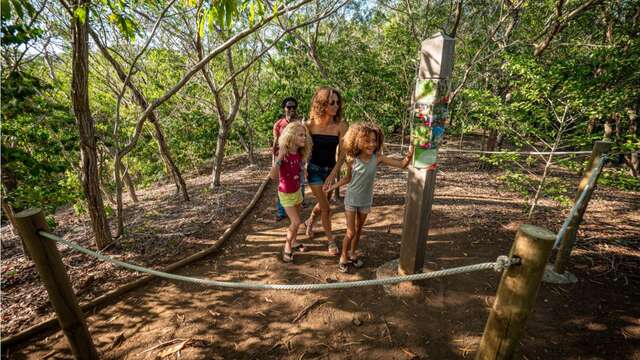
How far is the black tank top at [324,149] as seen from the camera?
3.70 meters

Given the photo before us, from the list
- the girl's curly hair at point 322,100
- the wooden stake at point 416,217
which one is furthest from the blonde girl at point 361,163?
the girl's curly hair at point 322,100

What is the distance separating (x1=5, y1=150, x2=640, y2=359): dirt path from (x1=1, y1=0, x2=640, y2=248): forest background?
1.31m

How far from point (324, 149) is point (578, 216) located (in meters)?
2.97

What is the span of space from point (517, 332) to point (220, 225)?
461 cm

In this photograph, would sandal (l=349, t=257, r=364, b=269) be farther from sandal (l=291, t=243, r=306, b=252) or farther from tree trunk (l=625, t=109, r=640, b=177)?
tree trunk (l=625, t=109, r=640, b=177)

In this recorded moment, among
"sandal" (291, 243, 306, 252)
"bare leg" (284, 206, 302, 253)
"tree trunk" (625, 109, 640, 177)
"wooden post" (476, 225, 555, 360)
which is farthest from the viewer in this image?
"tree trunk" (625, 109, 640, 177)

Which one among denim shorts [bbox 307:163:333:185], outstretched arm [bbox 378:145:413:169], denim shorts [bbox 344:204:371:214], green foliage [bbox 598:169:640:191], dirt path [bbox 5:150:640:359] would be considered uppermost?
outstretched arm [bbox 378:145:413:169]

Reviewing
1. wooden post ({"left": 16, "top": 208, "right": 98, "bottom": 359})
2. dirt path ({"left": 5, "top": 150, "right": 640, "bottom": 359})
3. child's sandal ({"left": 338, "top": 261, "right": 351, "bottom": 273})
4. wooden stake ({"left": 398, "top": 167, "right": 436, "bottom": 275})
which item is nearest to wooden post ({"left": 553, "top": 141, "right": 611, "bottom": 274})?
dirt path ({"left": 5, "top": 150, "right": 640, "bottom": 359})

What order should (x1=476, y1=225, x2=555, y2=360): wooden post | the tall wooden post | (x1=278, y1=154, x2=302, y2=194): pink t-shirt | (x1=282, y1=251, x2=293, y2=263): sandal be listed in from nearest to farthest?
1. (x1=476, y1=225, x2=555, y2=360): wooden post
2. the tall wooden post
3. (x1=278, y1=154, x2=302, y2=194): pink t-shirt
4. (x1=282, y1=251, x2=293, y2=263): sandal

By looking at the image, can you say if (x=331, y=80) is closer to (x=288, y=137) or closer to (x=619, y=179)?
(x=288, y=137)

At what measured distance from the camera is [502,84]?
798cm

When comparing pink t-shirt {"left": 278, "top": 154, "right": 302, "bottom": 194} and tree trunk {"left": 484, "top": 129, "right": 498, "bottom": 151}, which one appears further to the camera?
tree trunk {"left": 484, "top": 129, "right": 498, "bottom": 151}

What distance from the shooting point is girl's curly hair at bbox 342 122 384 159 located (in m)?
3.02

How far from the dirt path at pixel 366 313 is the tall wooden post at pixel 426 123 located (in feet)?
2.55
